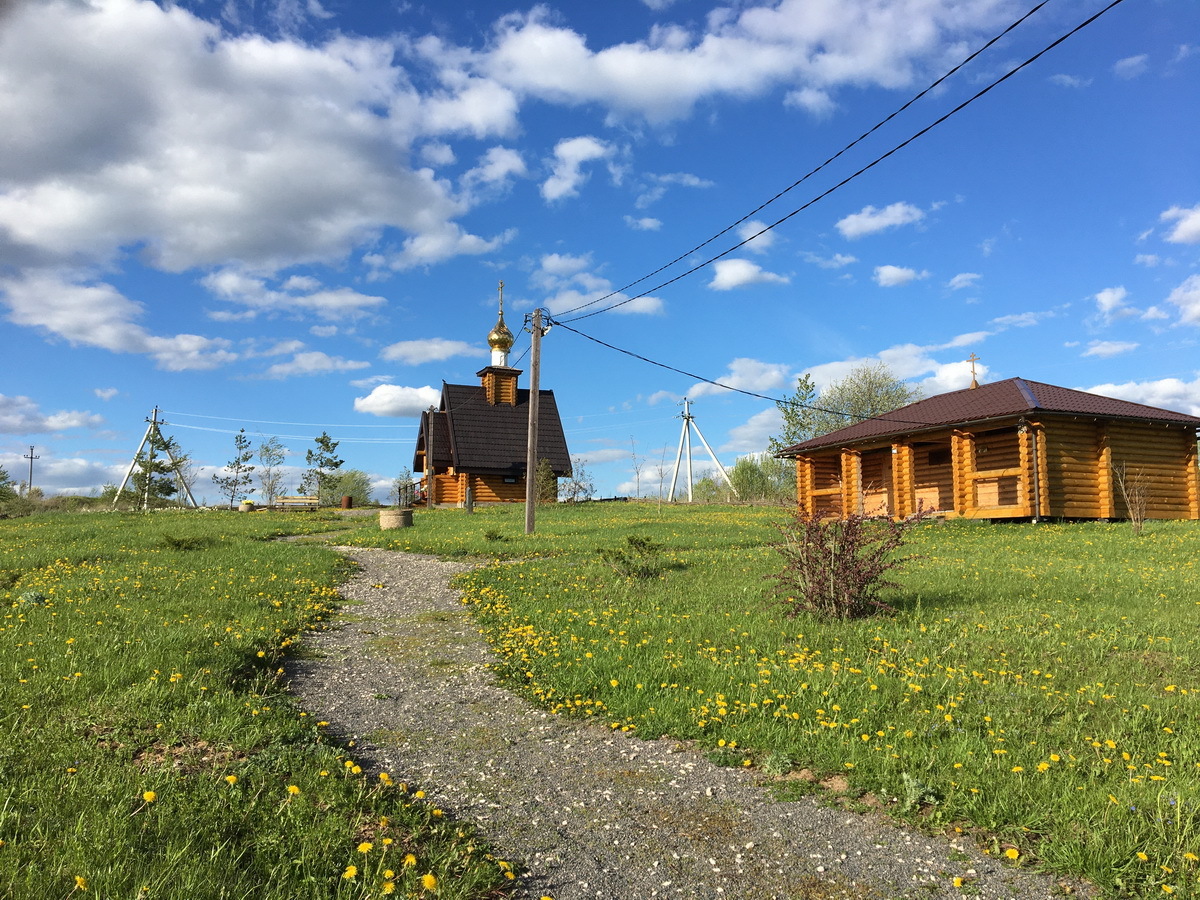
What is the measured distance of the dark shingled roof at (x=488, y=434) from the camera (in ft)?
137

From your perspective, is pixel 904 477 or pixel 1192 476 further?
pixel 904 477

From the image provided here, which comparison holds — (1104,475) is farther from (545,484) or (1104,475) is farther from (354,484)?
(354,484)

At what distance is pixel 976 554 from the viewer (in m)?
15.7

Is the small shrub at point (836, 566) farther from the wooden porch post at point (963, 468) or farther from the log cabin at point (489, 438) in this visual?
the log cabin at point (489, 438)

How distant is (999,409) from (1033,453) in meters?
1.66

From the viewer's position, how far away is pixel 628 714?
611cm

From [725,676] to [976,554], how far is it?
11334mm

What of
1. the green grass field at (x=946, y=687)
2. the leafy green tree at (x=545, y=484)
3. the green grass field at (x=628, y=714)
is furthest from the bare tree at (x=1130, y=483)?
the leafy green tree at (x=545, y=484)

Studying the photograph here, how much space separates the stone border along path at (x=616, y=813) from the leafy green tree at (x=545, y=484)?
1279 inches

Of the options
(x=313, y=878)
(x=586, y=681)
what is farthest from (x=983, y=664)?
(x=313, y=878)

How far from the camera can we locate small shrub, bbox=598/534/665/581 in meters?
12.8


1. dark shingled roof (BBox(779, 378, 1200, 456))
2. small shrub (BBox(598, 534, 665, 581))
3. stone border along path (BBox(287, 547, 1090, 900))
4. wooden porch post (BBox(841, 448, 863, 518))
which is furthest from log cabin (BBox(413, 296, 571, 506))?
stone border along path (BBox(287, 547, 1090, 900))

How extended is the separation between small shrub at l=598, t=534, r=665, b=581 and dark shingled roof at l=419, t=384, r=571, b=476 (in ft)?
89.2

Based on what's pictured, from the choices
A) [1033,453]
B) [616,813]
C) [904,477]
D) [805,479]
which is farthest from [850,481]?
[616,813]
